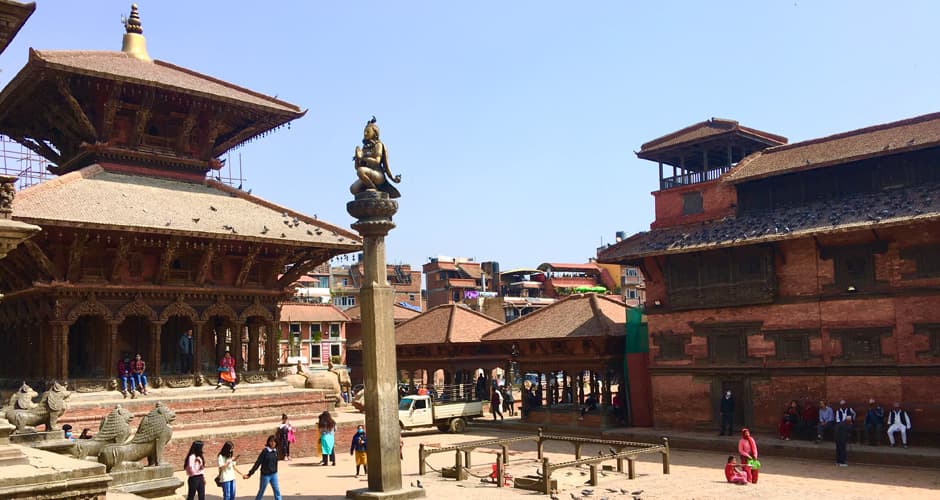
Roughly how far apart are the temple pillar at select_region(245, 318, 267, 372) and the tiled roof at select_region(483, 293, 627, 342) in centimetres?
1010

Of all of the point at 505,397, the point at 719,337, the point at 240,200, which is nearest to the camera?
the point at 719,337

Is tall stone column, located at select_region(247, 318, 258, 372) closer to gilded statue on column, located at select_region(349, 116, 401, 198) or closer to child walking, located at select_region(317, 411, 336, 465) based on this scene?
child walking, located at select_region(317, 411, 336, 465)

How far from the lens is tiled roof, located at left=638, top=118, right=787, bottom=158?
31.3 m

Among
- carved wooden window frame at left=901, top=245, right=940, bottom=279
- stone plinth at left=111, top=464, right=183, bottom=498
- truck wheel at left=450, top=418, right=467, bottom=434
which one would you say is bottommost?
truck wheel at left=450, top=418, right=467, bottom=434

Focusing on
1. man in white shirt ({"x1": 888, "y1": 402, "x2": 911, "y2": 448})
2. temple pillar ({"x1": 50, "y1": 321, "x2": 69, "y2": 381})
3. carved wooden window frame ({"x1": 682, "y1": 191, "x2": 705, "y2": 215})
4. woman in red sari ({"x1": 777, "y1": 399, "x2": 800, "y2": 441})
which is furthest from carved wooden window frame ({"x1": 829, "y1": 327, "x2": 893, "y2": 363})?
temple pillar ({"x1": 50, "y1": 321, "x2": 69, "y2": 381})

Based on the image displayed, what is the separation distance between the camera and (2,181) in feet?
34.8

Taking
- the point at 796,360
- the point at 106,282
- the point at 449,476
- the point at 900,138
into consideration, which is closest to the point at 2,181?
the point at 449,476

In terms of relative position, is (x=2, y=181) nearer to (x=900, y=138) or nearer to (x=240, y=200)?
(x=240, y=200)

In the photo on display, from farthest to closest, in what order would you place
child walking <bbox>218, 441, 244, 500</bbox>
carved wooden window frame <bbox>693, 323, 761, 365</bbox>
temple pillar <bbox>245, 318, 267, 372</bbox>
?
temple pillar <bbox>245, 318, 267, 372</bbox>, carved wooden window frame <bbox>693, 323, 761, 365</bbox>, child walking <bbox>218, 441, 244, 500</bbox>

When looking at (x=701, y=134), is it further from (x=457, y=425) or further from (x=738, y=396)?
(x=457, y=425)

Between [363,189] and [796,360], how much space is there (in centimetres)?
1646

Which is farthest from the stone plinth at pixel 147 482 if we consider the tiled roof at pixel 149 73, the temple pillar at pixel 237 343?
the tiled roof at pixel 149 73

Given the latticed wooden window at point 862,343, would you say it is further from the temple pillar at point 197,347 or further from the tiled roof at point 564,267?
the tiled roof at point 564,267

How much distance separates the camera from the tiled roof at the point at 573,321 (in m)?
31.7
